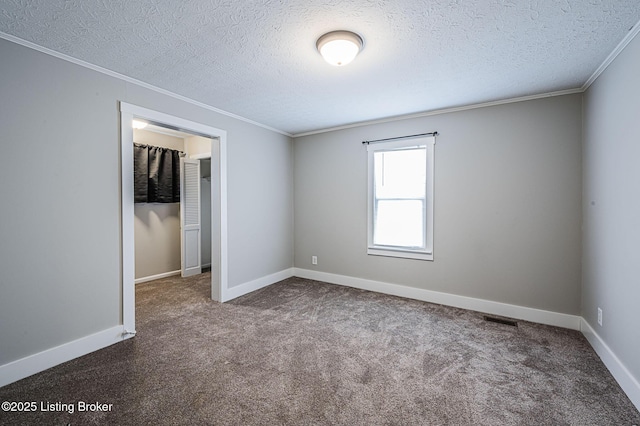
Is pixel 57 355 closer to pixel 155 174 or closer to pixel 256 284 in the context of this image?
pixel 256 284

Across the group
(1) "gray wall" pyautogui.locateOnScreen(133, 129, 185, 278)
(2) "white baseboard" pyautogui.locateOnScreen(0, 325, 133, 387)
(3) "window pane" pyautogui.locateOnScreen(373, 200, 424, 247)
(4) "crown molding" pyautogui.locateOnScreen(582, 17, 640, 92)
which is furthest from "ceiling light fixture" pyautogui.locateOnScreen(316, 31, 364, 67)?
(1) "gray wall" pyautogui.locateOnScreen(133, 129, 185, 278)

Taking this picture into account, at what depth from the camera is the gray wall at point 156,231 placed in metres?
4.74

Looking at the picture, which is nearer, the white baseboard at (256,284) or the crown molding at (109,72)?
the crown molding at (109,72)

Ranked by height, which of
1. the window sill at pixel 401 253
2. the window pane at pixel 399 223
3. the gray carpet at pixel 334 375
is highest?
the window pane at pixel 399 223

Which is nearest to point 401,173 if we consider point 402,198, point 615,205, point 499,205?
point 402,198

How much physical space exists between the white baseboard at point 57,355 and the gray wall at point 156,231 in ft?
7.49

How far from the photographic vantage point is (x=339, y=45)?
2031 millimetres

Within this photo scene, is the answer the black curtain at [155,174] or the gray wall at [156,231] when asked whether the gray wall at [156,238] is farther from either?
the black curtain at [155,174]

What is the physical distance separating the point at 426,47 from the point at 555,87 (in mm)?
1709

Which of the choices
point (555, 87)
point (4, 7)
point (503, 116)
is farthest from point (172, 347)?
point (555, 87)

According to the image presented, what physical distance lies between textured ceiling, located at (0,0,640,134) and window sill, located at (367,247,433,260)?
1946 mm

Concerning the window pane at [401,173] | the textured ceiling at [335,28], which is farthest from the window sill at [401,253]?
the textured ceiling at [335,28]

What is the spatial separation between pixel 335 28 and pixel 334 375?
8.16 ft

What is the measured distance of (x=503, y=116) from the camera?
10.8 feet
